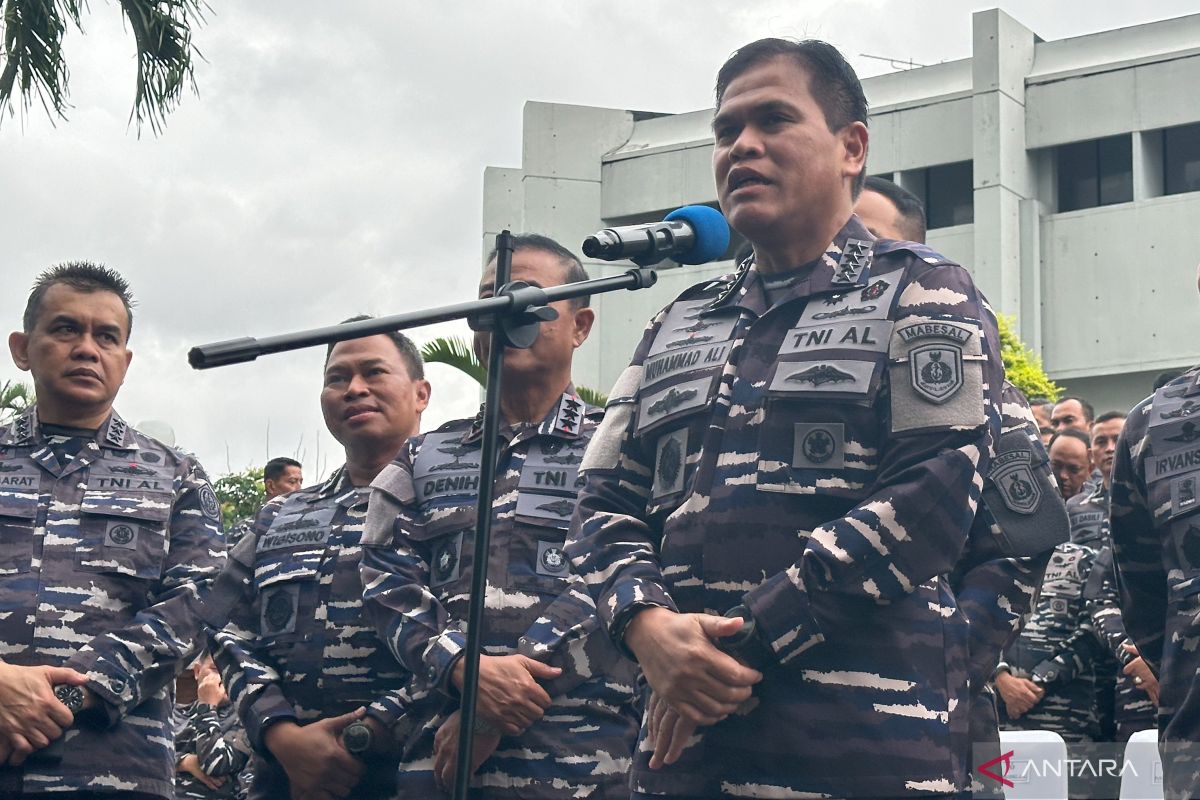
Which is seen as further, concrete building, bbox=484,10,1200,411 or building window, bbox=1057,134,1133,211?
building window, bbox=1057,134,1133,211

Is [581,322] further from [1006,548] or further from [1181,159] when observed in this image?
[1181,159]

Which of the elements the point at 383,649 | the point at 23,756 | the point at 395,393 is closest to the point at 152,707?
the point at 23,756

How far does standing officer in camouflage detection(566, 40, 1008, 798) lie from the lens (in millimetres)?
2994

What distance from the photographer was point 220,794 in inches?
277

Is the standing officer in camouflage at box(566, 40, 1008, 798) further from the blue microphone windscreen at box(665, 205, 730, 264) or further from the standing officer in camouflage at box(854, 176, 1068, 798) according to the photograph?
the standing officer in camouflage at box(854, 176, 1068, 798)

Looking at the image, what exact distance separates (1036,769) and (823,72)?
135 inches

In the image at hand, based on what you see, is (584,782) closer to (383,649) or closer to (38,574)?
(383,649)

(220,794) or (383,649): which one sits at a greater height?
(383,649)

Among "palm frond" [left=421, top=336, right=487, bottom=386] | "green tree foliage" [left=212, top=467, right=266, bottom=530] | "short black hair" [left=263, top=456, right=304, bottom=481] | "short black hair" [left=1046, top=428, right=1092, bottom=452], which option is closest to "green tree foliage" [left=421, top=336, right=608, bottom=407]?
"palm frond" [left=421, top=336, right=487, bottom=386]

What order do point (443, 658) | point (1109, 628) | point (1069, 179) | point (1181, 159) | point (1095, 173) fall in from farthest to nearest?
point (1069, 179), point (1095, 173), point (1181, 159), point (1109, 628), point (443, 658)

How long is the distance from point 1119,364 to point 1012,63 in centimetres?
572

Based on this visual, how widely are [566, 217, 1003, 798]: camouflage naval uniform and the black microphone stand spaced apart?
31cm

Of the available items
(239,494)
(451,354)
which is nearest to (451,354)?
(451,354)

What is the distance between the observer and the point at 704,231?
3.39 m
